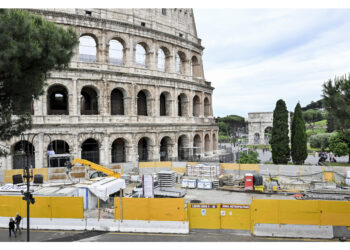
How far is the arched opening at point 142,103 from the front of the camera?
29.7 meters

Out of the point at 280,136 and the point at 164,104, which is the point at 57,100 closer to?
the point at 164,104

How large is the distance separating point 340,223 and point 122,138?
2083cm

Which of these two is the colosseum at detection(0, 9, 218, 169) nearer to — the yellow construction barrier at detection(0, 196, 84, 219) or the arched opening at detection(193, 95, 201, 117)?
the arched opening at detection(193, 95, 201, 117)

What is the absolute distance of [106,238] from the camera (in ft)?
38.7

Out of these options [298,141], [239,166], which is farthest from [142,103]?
[298,141]

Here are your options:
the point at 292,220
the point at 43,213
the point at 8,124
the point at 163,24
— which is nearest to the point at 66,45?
the point at 8,124

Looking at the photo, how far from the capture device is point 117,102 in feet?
92.8

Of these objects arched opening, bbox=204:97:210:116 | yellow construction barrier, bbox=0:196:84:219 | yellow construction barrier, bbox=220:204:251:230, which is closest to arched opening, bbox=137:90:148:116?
arched opening, bbox=204:97:210:116

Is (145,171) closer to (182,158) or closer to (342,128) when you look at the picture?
(182,158)

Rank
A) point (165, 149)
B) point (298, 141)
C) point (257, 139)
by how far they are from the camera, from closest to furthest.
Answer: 1. point (298, 141)
2. point (165, 149)
3. point (257, 139)

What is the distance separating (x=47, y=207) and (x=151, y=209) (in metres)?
4.78

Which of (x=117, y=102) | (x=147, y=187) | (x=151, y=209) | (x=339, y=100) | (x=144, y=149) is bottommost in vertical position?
(x=151, y=209)

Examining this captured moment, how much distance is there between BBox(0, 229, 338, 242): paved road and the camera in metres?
11.4

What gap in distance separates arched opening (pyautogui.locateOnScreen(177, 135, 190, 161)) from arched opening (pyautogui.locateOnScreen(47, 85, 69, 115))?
12.6 metres
